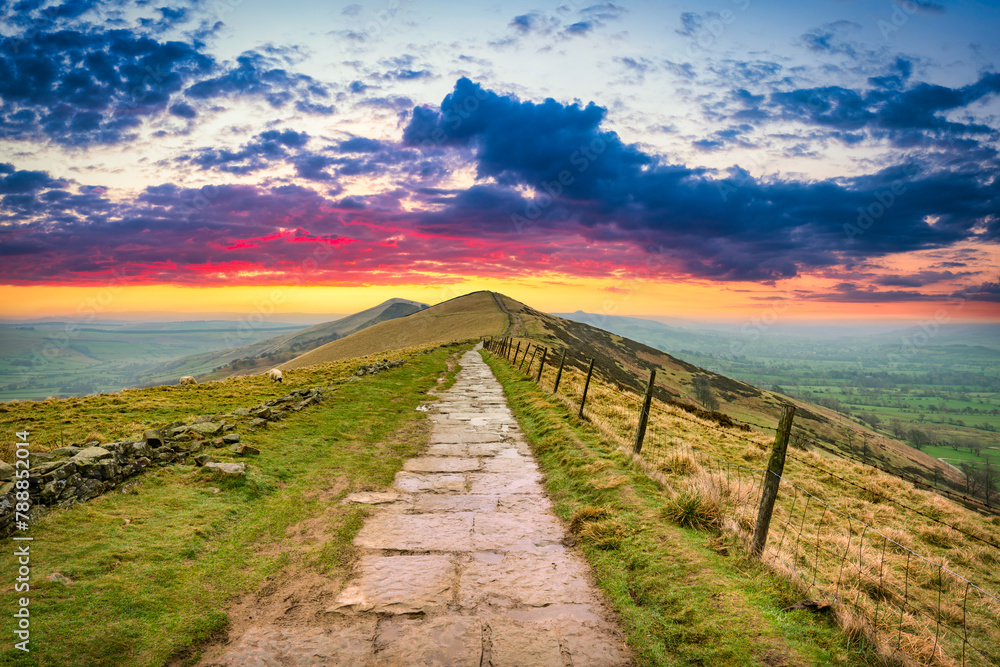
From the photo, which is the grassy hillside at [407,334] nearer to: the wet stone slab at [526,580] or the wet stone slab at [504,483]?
the wet stone slab at [504,483]

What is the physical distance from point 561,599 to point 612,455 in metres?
5.99

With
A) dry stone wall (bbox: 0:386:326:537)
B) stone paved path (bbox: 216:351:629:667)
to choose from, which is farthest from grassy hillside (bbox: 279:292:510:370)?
stone paved path (bbox: 216:351:629:667)

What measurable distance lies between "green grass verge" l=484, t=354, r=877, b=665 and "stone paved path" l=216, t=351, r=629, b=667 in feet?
1.36

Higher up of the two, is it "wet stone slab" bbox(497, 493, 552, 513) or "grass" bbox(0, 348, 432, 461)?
"wet stone slab" bbox(497, 493, 552, 513)

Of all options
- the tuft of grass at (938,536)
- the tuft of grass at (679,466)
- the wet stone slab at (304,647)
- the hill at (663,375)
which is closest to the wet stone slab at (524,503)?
the tuft of grass at (679,466)

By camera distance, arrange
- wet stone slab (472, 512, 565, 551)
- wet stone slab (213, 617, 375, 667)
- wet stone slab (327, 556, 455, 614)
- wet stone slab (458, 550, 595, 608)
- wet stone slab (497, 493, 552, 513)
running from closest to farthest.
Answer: wet stone slab (213, 617, 375, 667) < wet stone slab (327, 556, 455, 614) < wet stone slab (458, 550, 595, 608) < wet stone slab (472, 512, 565, 551) < wet stone slab (497, 493, 552, 513)

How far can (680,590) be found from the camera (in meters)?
5.87

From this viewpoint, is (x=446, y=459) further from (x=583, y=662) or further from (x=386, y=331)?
(x=386, y=331)

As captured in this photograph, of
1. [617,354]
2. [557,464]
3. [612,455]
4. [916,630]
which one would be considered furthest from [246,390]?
[617,354]

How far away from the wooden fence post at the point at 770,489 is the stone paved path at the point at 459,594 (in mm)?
2776

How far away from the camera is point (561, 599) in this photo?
595 centimetres

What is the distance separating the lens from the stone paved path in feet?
15.9

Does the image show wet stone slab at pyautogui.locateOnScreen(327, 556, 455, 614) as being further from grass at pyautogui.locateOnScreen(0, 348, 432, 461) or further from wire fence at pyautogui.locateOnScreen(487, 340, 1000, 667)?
grass at pyautogui.locateOnScreen(0, 348, 432, 461)

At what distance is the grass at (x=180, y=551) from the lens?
15.4ft
